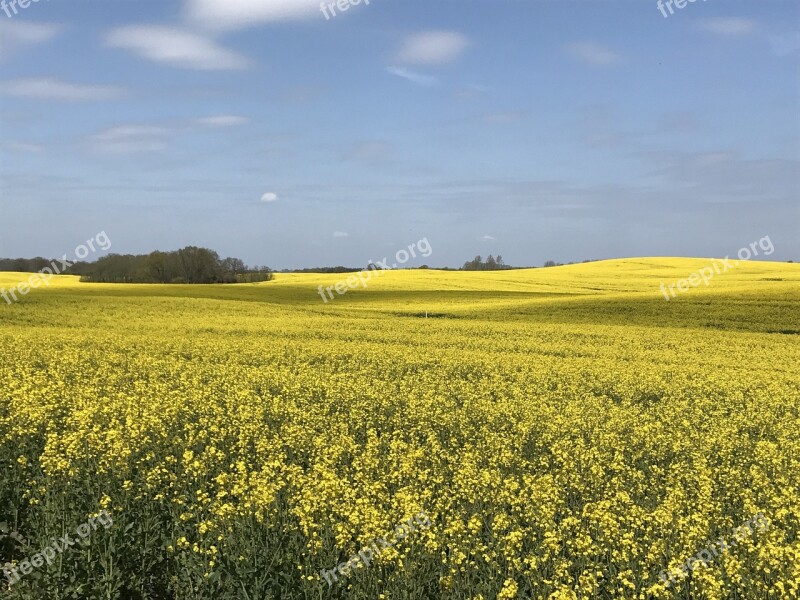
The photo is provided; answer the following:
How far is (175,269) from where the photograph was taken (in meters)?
89.9

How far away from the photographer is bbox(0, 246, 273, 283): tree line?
8962 cm

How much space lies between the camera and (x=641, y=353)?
23.6m

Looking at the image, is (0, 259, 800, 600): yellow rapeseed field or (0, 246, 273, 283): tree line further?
(0, 246, 273, 283): tree line

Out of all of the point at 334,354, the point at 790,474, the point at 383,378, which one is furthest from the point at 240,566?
the point at 334,354

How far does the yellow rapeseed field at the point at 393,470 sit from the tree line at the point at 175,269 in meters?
68.1

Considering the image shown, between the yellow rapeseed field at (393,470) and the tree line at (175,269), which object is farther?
the tree line at (175,269)

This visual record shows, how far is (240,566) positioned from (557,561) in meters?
2.86

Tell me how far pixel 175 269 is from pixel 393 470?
87596 millimetres

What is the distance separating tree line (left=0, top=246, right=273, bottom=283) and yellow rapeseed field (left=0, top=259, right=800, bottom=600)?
223 feet

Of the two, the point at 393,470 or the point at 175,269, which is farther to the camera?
the point at 175,269

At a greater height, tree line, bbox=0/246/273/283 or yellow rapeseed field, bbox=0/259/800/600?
tree line, bbox=0/246/273/283

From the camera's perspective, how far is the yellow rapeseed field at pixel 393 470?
5828mm

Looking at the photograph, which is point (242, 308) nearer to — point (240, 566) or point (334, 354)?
point (334, 354)

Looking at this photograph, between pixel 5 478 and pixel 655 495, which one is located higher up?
pixel 5 478
